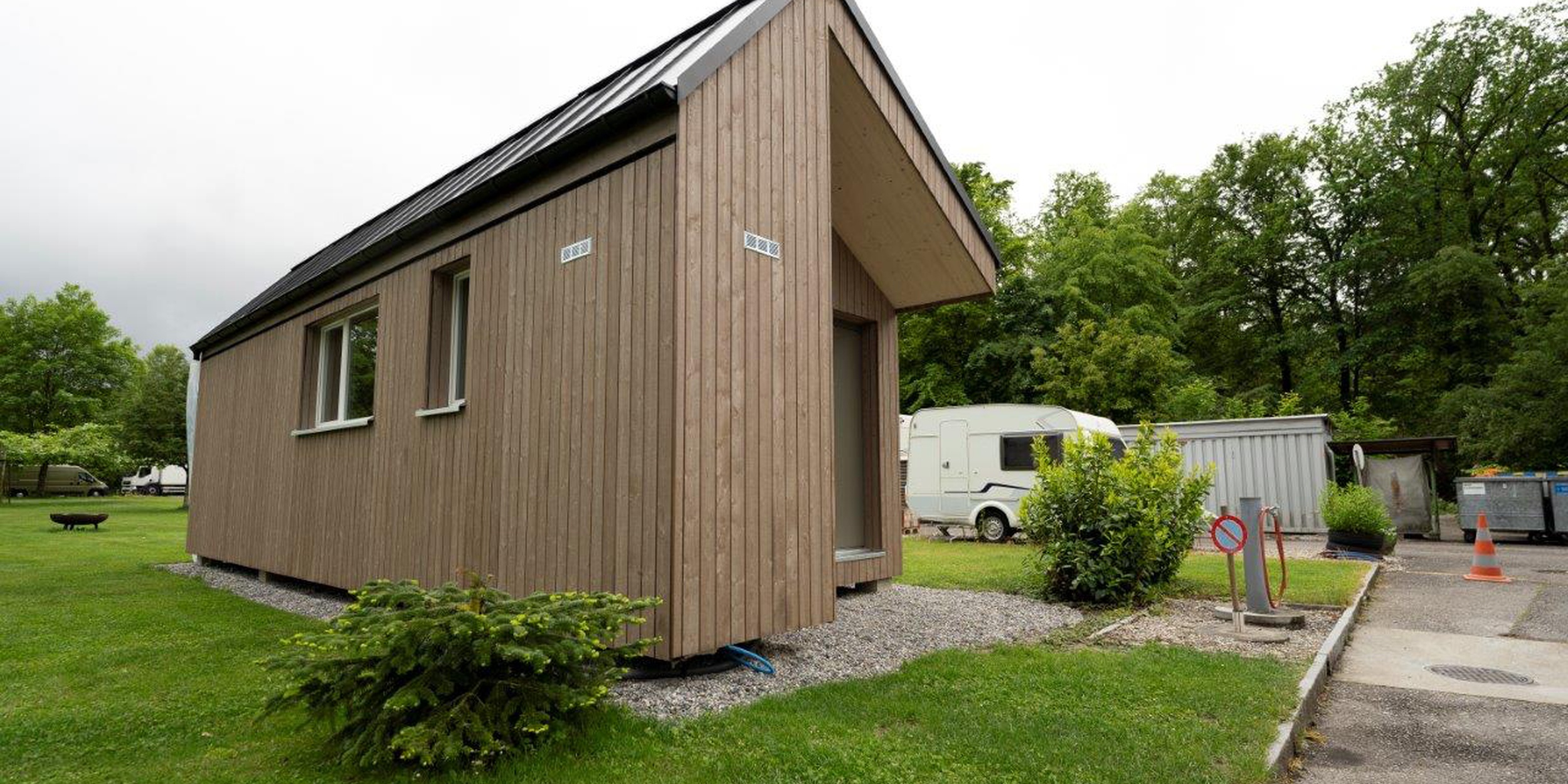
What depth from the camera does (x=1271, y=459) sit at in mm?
16266

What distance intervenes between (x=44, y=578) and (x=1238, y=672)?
12.2 m

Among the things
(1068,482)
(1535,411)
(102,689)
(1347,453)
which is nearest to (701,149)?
(102,689)

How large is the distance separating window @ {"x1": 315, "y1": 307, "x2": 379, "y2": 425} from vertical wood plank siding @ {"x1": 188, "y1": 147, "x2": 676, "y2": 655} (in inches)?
8.4

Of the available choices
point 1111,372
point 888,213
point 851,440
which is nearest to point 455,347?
point 851,440

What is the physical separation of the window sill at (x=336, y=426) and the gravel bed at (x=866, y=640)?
14.2ft

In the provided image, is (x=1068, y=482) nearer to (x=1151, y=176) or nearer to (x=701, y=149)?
(x=701, y=149)

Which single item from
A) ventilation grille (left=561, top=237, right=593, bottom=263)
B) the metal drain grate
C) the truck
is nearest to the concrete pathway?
the metal drain grate

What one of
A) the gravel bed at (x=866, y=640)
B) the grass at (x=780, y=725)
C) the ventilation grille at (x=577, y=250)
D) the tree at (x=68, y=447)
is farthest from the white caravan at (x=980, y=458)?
the tree at (x=68, y=447)

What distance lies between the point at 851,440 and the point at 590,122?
402cm

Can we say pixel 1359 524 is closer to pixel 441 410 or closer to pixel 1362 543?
pixel 1362 543

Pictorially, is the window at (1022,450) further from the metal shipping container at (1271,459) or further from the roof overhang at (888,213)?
the roof overhang at (888,213)

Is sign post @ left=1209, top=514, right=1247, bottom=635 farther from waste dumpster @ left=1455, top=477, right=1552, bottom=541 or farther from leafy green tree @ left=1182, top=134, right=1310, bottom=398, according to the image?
leafy green tree @ left=1182, top=134, right=1310, bottom=398

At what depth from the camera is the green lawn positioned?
8.08 meters

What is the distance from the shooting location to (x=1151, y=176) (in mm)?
36062
